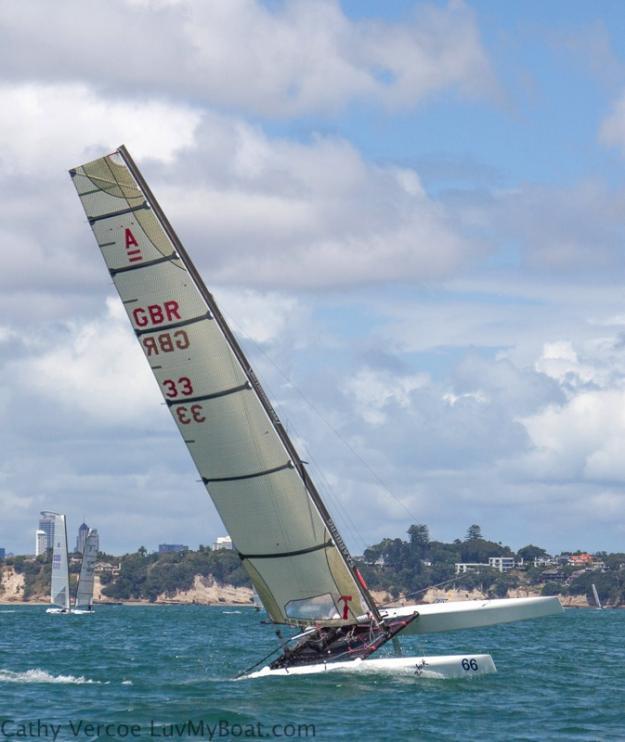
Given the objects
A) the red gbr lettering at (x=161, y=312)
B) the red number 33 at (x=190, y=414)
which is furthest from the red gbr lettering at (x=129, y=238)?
the red number 33 at (x=190, y=414)

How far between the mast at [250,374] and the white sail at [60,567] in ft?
256

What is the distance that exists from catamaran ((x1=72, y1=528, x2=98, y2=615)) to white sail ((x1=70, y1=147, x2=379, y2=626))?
79.3 m

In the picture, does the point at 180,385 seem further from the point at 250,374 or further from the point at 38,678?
the point at 38,678

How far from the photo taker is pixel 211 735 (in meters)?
26.6

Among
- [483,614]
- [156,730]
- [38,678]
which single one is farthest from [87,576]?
[156,730]

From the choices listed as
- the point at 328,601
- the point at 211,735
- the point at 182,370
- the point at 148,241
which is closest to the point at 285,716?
the point at 211,735

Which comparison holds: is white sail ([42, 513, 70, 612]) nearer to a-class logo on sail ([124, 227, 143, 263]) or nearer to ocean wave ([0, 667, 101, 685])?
ocean wave ([0, 667, 101, 685])

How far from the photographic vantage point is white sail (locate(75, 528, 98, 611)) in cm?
11144

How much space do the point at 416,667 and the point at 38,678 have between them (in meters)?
9.50

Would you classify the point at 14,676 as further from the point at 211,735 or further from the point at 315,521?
the point at 211,735

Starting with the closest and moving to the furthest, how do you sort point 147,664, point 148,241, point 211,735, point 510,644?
1. point 211,735
2. point 148,241
3. point 147,664
4. point 510,644

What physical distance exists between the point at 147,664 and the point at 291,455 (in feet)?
39.9

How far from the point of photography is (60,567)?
11281 centimetres

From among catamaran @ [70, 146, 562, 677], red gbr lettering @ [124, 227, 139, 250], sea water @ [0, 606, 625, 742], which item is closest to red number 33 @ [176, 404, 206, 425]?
catamaran @ [70, 146, 562, 677]
